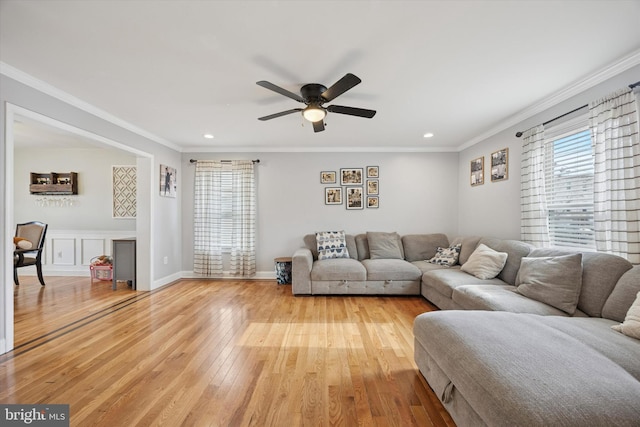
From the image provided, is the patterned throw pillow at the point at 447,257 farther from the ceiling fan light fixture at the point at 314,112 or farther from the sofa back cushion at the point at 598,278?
the ceiling fan light fixture at the point at 314,112

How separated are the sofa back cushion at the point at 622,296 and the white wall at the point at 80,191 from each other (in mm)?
6678

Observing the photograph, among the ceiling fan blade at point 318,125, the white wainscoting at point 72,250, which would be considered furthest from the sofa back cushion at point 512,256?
the white wainscoting at point 72,250

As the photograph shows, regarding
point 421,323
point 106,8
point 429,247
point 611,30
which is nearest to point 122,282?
point 106,8

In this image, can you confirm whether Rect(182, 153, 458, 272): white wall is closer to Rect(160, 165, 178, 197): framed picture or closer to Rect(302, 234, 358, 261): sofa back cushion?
Rect(302, 234, 358, 261): sofa back cushion

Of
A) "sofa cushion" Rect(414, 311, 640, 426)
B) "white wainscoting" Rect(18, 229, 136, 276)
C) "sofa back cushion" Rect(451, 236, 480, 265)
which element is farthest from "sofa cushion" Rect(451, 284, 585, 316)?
"white wainscoting" Rect(18, 229, 136, 276)

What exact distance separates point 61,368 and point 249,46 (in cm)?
290

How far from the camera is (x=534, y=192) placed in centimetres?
310

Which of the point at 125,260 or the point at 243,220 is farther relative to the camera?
the point at 243,220

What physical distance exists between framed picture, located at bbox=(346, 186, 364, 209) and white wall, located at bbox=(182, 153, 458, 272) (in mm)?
117

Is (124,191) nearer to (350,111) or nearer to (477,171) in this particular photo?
(350,111)

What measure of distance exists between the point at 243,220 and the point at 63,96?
284cm

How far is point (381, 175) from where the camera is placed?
5020mm

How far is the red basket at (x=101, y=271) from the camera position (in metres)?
4.67

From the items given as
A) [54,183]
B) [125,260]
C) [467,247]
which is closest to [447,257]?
[467,247]
